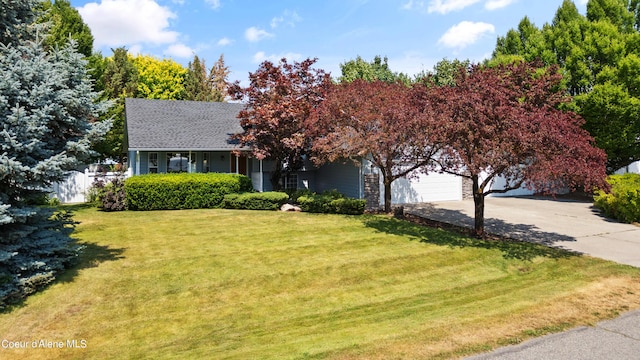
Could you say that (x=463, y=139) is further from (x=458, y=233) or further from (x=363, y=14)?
(x=363, y=14)

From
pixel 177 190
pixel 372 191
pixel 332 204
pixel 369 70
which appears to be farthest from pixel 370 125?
pixel 369 70

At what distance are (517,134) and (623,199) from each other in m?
9.00

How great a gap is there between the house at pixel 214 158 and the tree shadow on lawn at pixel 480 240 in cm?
418

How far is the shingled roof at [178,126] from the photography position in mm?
18469

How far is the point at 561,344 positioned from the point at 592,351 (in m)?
0.36

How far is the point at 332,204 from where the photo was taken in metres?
16.2

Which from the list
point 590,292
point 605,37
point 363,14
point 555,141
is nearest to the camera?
point 590,292

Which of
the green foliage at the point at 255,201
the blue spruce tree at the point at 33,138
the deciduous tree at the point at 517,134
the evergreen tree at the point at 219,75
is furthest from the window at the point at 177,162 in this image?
the evergreen tree at the point at 219,75

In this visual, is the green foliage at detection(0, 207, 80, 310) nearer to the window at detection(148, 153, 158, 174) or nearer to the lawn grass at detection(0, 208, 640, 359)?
the lawn grass at detection(0, 208, 640, 359)

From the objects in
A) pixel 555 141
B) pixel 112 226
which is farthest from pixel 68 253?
pixel 555 141

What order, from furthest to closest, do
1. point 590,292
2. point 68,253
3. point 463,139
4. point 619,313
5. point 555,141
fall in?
1. point 463,139
2. point 555,141
3. point 68,253
4. point 590,292
5. point 619,313

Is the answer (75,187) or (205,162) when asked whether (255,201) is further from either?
(75,187)

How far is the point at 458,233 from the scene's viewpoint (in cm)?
1270

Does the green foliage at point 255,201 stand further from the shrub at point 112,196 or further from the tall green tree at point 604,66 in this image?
the tall green tree at point 604,66
